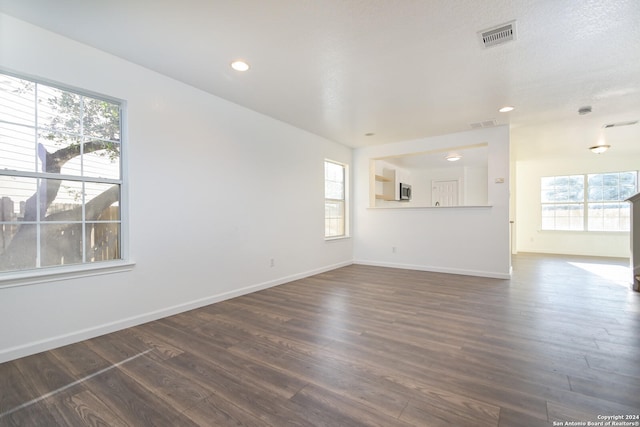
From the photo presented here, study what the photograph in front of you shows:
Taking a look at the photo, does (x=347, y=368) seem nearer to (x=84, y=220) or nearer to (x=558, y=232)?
(x=84, y=220)

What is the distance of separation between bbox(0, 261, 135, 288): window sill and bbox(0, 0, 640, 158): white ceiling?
6.32 ft

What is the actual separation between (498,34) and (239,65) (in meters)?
2.28

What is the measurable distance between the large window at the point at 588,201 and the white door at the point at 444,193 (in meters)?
2.37

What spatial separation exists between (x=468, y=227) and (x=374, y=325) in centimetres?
324

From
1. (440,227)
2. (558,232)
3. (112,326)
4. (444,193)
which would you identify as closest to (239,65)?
(112,326)

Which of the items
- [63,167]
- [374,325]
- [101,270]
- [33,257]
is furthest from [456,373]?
[63,167]

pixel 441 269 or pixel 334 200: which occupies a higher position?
pixel 334 200

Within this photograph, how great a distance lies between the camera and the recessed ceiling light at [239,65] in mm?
2760

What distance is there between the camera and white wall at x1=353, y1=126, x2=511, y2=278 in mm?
4770

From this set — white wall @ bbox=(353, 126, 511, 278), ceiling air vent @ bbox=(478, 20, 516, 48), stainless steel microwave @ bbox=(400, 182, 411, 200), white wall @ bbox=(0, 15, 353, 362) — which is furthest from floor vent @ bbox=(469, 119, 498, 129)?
stainless steel microwave @ bbox=(400, 182, 411, 200)

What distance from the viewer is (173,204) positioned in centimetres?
309

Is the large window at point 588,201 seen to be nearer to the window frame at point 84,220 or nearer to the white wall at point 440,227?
the white wall at point 440,227

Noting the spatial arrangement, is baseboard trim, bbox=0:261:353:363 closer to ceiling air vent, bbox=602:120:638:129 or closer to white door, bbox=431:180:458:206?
ceiling air vent, bbox=602:120:638:129

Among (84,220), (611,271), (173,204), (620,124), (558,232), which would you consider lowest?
(611,271)
